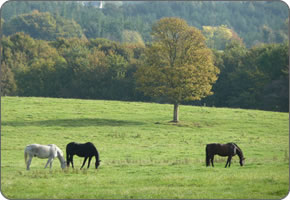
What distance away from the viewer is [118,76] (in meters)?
75.9

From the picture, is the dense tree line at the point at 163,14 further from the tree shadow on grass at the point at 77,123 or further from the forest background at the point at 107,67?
the tree shadow on grass at the point at 77,123

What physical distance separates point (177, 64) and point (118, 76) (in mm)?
30381

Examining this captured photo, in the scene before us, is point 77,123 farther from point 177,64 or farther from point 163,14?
point 163,14

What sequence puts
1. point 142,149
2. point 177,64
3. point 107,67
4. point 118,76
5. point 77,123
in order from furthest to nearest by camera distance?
point 107,67 → point 118,76 → point 177,64 → point 77,123 → point 142,149

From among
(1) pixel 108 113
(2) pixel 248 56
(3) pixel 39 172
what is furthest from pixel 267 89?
(3) pixel 39 172

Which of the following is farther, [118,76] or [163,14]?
[163,14]

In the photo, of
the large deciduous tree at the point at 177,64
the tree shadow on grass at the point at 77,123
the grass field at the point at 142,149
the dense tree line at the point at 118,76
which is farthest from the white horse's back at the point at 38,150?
the dense tree line at the point at 118,76

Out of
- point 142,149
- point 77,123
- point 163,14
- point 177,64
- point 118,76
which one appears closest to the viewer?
point 142,149

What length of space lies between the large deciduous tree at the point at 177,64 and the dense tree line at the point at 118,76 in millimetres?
22099

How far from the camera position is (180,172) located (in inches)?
859

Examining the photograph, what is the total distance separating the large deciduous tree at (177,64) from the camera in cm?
4575

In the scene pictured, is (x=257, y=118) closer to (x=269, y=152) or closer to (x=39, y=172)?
(x=269, y=152)

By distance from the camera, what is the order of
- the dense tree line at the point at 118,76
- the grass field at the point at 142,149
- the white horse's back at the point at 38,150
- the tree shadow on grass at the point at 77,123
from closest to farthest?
the grass field at the point at 142,149
the white horse's back at the point at 38,150
the tree shadow on grass at the point at 77,123
the dense tree line at the point at 118,76

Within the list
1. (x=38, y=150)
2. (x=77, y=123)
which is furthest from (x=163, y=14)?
(x=38, y=150)
